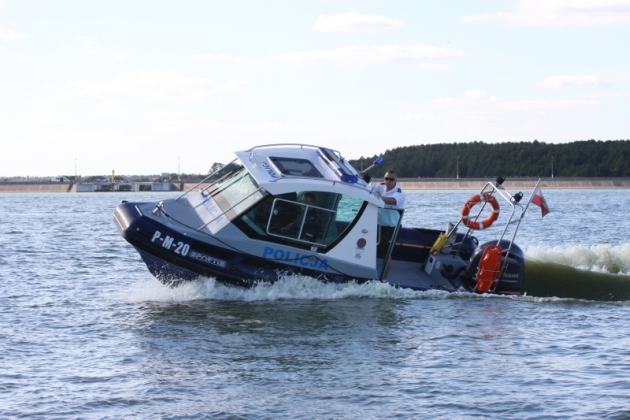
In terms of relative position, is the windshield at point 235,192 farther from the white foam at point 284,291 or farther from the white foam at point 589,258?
the white foam at point 589,258

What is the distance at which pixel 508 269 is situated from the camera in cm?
1680

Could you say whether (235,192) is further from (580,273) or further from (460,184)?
(460,184)

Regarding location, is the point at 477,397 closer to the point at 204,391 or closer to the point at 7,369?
the point at 204,391

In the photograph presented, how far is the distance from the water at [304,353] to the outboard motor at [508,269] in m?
0.34

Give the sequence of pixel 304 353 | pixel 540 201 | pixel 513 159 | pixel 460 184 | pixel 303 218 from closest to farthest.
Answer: pixel 304 353, pixel 303 218, pixel 540 201, pixel 460 184, pixel 513 159

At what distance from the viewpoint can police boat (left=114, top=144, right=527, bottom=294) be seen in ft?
50.1

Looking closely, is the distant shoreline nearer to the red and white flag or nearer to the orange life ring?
the red and white flag

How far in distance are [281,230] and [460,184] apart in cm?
14014

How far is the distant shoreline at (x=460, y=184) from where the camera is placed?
485 ft

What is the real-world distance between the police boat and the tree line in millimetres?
149257

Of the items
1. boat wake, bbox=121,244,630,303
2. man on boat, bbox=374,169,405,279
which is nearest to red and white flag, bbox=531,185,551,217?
boat wake, bbox=121,244,630,303

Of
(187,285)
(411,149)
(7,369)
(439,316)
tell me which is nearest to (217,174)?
(187,285)

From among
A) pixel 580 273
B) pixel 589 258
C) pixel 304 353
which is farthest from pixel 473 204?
pixel 304 353

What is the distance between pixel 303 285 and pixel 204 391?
555 cm
